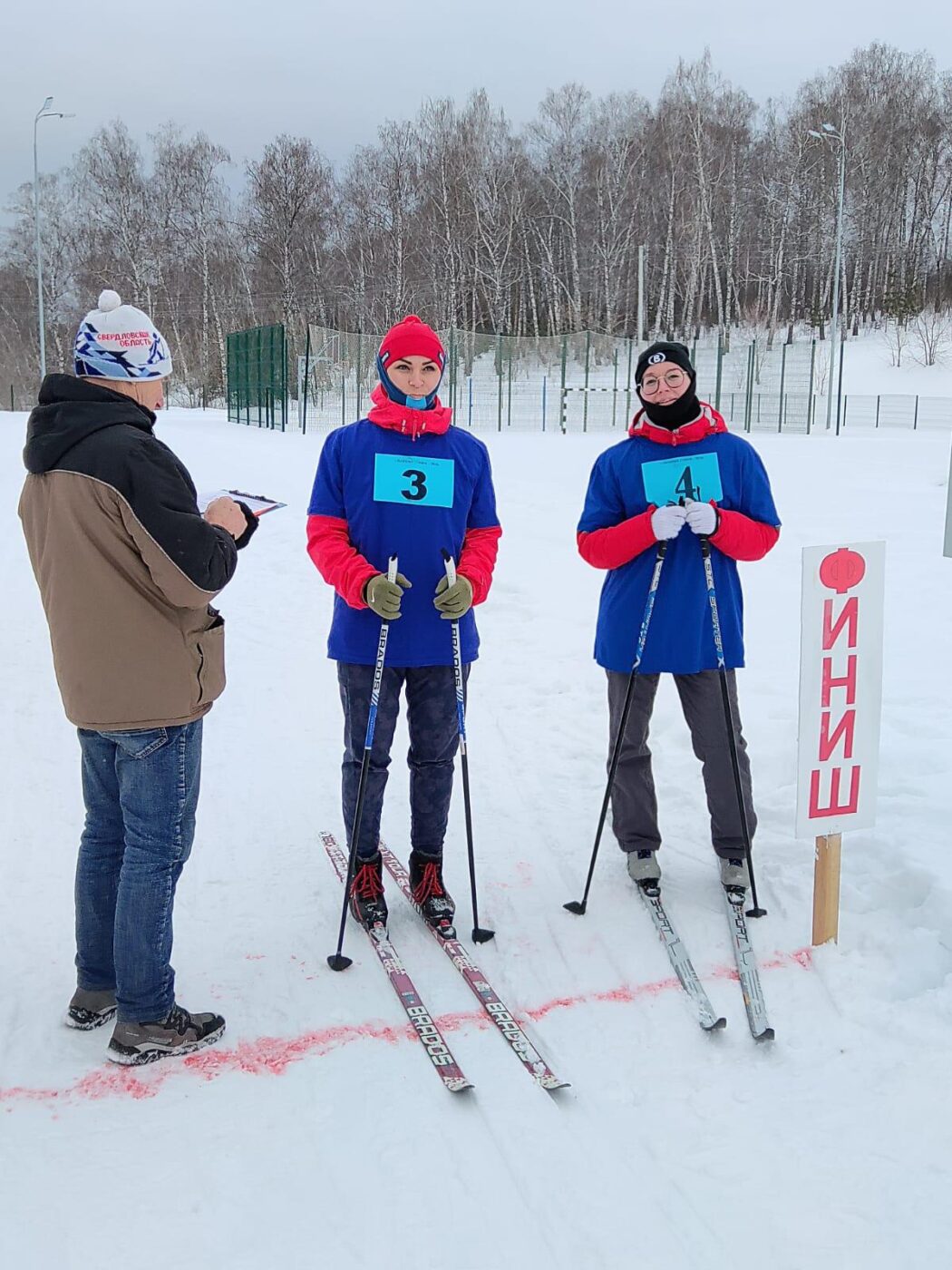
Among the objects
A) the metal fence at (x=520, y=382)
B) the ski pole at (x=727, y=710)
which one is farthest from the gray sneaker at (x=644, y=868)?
the metal fence at (x=520, y=382)

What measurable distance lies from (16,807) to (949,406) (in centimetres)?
3346

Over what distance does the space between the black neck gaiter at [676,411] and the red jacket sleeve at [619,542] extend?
294mm

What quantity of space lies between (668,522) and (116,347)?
1694 millimetres

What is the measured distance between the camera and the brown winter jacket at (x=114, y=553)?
2.32 m

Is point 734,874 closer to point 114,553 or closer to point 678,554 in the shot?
point 678,554

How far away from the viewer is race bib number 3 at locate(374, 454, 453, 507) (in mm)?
3172

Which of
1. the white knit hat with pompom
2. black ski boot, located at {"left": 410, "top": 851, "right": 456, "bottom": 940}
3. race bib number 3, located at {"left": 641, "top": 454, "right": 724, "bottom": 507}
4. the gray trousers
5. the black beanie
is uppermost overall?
the black beanie

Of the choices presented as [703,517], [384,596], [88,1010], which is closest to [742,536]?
[703,517]

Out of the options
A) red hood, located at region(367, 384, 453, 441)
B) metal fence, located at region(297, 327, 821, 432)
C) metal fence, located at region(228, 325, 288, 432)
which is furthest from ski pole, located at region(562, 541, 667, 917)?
metal fence, located at region(297, 327, 821, 432)

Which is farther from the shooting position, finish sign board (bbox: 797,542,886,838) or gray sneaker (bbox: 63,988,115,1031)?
finish sign board (bbox: 797,542,886,838)

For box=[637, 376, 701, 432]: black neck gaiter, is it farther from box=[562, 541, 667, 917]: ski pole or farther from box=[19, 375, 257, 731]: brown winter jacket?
box=[19, 375, 257, 731]: brown winter jacket

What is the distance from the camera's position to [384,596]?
3016mm

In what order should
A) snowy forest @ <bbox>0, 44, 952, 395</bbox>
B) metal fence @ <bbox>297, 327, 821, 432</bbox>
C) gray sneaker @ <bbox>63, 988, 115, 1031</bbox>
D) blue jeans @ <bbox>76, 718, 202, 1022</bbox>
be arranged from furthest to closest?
snowy forest @ <bbox>0, 44, 952, 395</bbox> < metal fence @ <bbox>297, 327, 821, 432</bbox> < gray sneaker @ <bbox>63, 988, 115, 1031</bbox> < blue jeans @ <bbox>76, 718, 202, 1022</bbox>

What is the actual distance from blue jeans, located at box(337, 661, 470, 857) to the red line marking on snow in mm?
707
